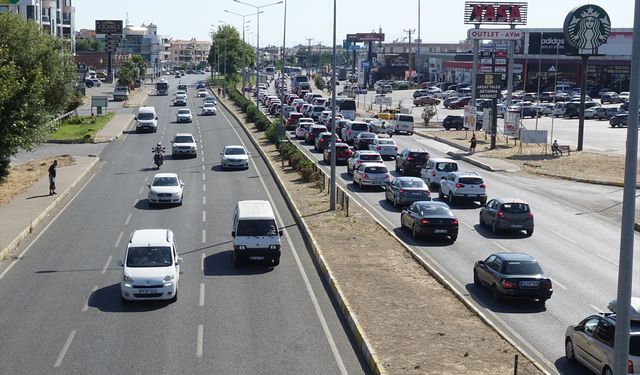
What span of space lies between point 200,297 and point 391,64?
151610 mm

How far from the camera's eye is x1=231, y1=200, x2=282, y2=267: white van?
24969 mm

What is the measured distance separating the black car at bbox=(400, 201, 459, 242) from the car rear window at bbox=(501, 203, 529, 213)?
2223 mm

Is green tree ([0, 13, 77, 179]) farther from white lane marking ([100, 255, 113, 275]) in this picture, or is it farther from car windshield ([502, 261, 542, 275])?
car windshield ([502, 261, 542, 275])

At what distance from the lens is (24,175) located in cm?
4441

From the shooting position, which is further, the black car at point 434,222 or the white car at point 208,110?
the white car at point 208,110

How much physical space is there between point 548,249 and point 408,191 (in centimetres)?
784

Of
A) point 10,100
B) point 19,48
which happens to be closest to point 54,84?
point 19,48

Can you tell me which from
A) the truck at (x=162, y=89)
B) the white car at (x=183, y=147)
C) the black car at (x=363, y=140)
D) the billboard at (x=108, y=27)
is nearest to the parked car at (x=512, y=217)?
the black car at (x=363, y=140)

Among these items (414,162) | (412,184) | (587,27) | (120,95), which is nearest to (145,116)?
(414,162)

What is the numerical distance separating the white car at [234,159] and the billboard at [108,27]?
12351 cm

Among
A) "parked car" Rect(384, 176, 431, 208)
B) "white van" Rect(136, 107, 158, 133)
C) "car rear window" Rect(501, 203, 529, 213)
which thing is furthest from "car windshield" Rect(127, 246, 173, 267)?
"white van" Rect(136, 107, 158, 133)

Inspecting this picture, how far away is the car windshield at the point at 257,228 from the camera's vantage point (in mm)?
25359

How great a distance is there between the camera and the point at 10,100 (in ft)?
110

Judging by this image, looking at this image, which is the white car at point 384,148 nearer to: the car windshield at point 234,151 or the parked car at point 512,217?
the car windshield at point 234,151
